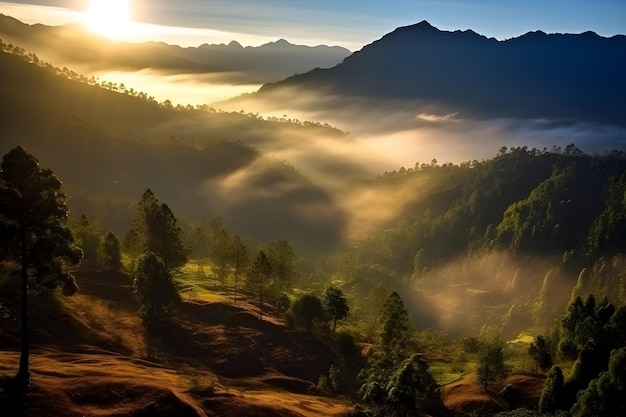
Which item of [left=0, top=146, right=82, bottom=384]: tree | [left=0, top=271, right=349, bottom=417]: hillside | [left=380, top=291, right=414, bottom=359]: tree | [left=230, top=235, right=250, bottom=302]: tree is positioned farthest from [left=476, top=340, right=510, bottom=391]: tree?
[left=0, top=146, right=82, bottom=384]: tree

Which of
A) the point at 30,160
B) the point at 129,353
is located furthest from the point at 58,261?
the point at 129,353

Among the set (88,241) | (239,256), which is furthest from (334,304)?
(88,241)

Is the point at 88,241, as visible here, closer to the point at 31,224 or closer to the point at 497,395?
the point at 31,224

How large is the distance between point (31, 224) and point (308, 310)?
186ft

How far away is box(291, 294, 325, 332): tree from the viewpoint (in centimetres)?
8694

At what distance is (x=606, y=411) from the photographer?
41344mm

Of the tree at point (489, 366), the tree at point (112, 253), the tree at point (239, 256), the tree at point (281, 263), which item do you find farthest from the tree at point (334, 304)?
the tree at point (112, 253)

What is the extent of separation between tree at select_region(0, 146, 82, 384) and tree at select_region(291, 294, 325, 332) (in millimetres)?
52976

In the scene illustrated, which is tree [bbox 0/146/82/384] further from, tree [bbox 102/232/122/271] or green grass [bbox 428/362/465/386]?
tree [bbox 102/232/122/271]

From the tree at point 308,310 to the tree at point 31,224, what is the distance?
5298cm

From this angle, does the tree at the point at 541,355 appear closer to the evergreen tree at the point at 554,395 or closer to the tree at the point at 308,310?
the evergreen tree at the point at 554,395

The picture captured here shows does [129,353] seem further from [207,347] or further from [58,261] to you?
[58,261]

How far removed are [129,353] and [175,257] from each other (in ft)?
100

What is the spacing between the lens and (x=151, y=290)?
73.4 meters
